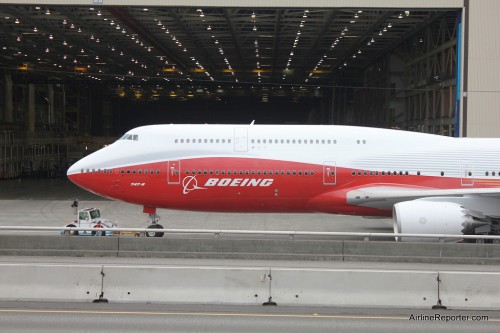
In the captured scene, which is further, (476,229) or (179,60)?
(179,60)

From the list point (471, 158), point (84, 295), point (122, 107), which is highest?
point (122, 107)

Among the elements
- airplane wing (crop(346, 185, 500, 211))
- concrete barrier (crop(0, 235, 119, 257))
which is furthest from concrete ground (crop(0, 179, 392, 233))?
concrete barrier (crop(0, 235, 119, 257))

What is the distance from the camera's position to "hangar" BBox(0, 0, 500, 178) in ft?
102

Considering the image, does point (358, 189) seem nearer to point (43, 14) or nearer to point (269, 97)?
point (43, 14)

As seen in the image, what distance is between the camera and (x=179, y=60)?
61.4 meters

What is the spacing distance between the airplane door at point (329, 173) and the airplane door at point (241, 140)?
2.89 meters

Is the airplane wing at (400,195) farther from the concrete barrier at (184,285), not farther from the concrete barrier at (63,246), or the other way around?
the concrete barrier at (184,285)

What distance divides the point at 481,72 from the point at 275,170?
14.7m

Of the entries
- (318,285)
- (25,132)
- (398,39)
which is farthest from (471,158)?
(25,132)

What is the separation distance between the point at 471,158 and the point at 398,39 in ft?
89.1

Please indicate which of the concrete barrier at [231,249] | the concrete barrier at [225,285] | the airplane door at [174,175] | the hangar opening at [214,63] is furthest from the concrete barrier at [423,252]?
the hangar opening at [214,63]

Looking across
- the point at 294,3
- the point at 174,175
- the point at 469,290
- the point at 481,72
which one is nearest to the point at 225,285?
the point at 469,290

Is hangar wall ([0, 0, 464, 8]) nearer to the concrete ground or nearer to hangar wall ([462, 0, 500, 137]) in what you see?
hangar wall ([462, 0, 500, 137])

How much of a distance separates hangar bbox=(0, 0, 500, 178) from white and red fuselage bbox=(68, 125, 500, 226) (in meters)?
9.89
